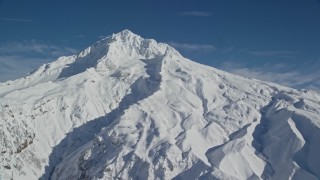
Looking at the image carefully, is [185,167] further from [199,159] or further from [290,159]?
[290,159]

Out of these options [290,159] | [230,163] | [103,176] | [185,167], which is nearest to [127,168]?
[103,176]

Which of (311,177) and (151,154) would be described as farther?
(151,154)

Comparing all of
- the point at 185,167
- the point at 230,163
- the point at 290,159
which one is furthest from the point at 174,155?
the point at 290,159

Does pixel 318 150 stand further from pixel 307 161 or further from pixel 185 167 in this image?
pixel 185 167

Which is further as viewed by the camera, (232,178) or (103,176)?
(103,176)

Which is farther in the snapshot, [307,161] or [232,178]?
[307,161]

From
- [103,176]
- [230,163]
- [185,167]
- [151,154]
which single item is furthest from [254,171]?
[103,176]

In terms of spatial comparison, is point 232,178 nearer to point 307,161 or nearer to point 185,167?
point 185,167
